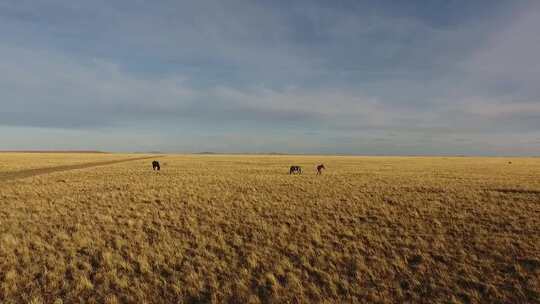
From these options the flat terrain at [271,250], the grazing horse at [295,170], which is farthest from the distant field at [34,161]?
the flat terrain at [271,250]

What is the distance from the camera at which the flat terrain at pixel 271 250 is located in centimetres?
786

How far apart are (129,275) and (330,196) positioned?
13.1 metres

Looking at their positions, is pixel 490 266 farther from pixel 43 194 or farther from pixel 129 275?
pixel 43 194

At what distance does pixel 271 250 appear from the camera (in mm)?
10570

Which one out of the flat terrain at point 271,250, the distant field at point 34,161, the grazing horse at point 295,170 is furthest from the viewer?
the distant field at point 34,161

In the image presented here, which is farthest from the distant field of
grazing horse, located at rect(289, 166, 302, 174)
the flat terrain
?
the flat terrain

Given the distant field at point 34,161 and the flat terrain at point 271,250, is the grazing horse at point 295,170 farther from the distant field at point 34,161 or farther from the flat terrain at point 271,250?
the distant field at point 34,161

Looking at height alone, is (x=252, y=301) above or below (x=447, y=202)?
below

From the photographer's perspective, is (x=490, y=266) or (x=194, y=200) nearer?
(x=490, y=266)

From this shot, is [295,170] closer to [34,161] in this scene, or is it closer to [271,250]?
[271,250]

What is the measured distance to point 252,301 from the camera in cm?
748

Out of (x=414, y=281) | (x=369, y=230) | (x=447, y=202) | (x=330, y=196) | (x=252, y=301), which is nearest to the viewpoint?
(x=252, y=301)

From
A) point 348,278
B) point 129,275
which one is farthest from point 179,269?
point 348,278

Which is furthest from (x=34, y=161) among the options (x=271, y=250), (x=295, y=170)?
(x=271, y=250)
